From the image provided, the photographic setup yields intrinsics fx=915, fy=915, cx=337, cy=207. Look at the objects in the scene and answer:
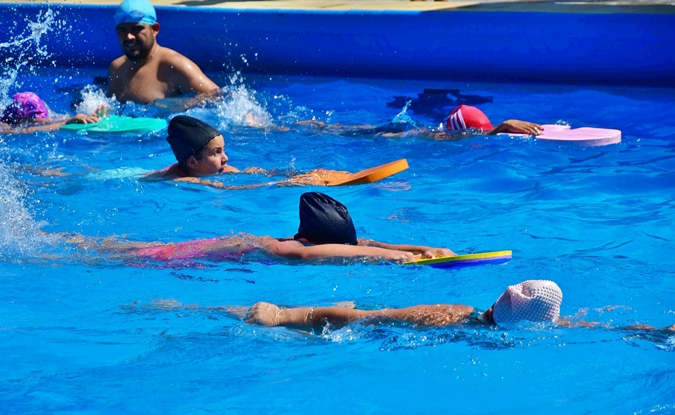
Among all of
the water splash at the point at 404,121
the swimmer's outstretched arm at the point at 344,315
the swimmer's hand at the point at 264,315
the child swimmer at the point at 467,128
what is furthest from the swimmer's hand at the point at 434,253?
the water splash at the point at 404,121

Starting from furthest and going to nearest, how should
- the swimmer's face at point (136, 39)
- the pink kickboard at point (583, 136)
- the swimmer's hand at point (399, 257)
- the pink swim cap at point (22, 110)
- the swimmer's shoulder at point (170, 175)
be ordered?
the swimmer's face at point (136, 39) → the pink swim cap at point (22, 110) → the pink kickboard at point (583, 136) → the swimmer's shoulder at point (170, 175) → the swimmer's hand at point (399, 257)

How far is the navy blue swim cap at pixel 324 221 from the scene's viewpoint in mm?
4688

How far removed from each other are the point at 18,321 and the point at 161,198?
83.6 inches

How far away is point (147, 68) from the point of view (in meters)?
9.03

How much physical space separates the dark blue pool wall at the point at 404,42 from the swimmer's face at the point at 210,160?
376 centimetres

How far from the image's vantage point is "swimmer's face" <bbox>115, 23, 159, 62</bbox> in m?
8.93

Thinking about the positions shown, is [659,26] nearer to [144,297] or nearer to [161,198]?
[161,198]

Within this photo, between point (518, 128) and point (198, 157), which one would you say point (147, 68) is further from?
point (518, 128)

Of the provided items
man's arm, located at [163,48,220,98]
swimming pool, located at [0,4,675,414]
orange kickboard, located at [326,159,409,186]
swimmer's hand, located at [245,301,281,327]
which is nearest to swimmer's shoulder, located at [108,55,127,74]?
man's arm, located at [163,48,220,98]

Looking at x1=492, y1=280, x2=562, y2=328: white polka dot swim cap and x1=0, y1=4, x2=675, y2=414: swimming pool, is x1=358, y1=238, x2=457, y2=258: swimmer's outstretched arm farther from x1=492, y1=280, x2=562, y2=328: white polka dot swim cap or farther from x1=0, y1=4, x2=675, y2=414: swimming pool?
x1=492, y1=280, x2=562, y2=328: white polka dot swim cap

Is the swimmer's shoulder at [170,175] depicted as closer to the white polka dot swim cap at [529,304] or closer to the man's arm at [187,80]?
the man's arm at [187,80]

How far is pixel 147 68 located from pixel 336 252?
510 cm

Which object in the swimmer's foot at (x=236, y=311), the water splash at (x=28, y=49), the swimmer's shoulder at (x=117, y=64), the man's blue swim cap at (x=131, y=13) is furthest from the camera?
the water splash at (x=28, y=49)

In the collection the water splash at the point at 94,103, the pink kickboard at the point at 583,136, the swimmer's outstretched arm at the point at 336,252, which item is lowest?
the swimmer's outstretched arm at the point at 336,252
